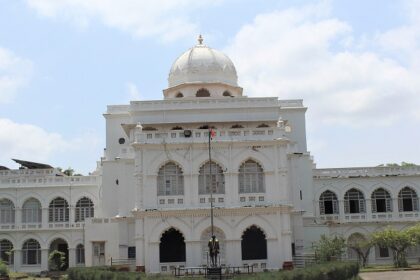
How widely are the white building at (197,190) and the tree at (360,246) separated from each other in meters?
0.65

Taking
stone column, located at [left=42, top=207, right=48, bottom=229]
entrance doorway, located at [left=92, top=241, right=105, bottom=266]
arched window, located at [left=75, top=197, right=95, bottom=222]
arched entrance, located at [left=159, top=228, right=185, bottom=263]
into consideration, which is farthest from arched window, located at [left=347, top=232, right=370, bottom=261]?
stone column, located at [left=42, top=207, right=48, bottom=229]

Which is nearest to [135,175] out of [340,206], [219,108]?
[219,108]

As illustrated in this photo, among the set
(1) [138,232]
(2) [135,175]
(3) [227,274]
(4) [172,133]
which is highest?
(4) [172,133]

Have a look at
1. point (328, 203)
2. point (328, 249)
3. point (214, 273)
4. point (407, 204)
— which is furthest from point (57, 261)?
point (407, 204)

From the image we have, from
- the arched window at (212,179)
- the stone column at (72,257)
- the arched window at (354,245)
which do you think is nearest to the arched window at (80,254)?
the stone column at (72,257)

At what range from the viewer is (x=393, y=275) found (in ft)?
133

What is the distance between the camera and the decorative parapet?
56.1 m

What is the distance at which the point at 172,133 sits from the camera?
44438mm

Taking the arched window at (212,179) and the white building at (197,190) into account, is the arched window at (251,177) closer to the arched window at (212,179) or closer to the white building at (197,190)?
the white building at (197,190)

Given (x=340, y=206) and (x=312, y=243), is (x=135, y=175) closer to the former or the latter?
(x=312, y=243)

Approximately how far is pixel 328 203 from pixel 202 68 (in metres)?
16.4

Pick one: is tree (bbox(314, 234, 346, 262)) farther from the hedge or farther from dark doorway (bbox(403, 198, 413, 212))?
dark doorway (bbox(403, 198, 413, 212))

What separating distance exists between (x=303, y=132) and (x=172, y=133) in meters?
13.4

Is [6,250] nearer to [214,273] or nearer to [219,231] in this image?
[219,231]
